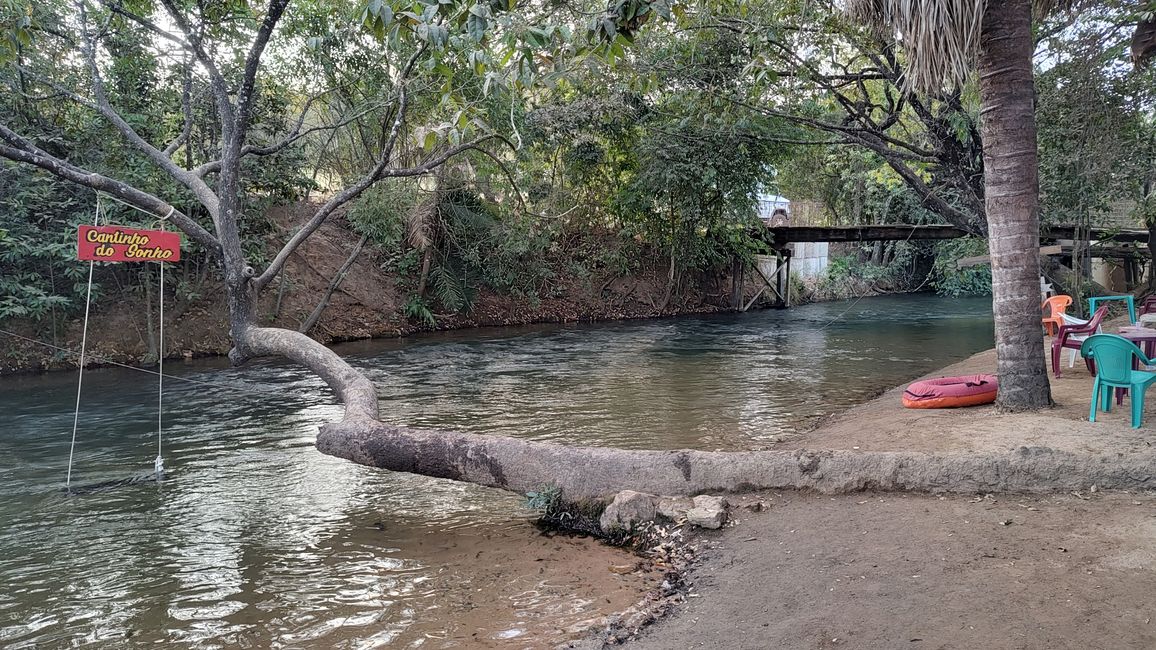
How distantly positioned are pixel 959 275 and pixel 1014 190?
26.8 metres

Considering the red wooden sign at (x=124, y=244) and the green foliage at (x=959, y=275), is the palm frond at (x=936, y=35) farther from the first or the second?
the green foliage at (x=959, y=275)

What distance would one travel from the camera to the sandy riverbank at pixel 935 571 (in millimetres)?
3248

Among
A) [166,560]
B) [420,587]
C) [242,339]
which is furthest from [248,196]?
[420,587]

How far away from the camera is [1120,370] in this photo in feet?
18.8

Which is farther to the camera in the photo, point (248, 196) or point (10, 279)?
point (248, 196)

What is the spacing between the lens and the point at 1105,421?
19.1 feet

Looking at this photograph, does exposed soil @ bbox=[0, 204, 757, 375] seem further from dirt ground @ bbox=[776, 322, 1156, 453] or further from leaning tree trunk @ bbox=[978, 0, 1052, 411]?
leaning tree trunk @ bbox=[978, 0, 1052, 411]

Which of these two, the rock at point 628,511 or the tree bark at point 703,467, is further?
the rock at point 628,511

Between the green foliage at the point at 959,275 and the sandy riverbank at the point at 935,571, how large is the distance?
24.0 meters

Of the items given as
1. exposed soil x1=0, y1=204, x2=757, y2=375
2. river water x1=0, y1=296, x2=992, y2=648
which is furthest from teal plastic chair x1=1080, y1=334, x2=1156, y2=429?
exposed soil x1=0, y1=204, x2=757, y2=375

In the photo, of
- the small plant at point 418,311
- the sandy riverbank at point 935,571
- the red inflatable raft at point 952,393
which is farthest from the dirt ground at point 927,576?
the small plant at point 418,311

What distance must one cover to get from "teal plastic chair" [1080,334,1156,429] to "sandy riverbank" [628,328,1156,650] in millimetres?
255

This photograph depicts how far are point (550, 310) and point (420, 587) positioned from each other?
61.7ft

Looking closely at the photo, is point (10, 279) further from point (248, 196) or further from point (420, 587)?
point (420, 587)
